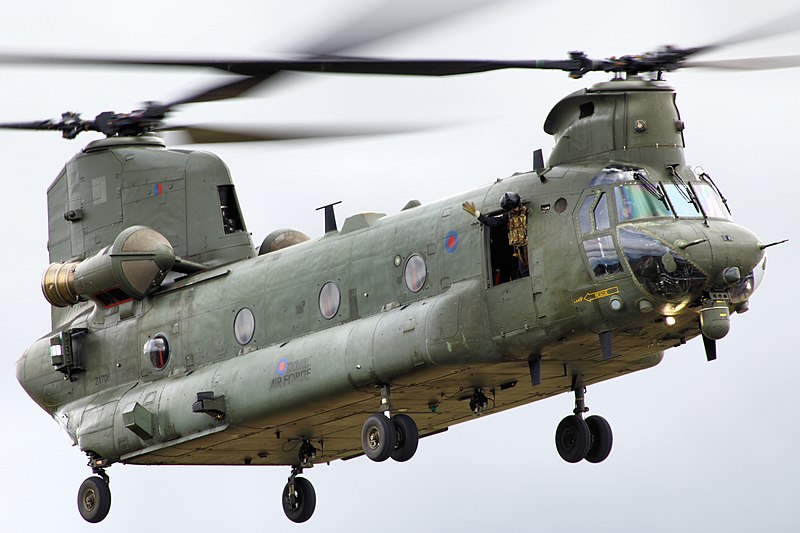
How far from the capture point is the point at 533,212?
3212 cm

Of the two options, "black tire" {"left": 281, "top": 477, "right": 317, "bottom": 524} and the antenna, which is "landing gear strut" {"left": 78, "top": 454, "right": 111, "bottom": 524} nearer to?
"black tire" {"left": 281, "top": 477, "right": 317, "bottom": 524}

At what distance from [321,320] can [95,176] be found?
8.23 m

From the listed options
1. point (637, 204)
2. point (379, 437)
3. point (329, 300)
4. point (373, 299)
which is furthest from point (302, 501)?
point (637, 204)

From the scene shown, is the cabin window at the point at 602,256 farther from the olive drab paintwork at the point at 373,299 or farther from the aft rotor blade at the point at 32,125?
the aft rotor blade at the point at 32,125

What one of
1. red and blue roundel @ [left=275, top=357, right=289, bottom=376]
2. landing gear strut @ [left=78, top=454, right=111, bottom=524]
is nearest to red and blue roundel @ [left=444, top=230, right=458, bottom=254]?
red and blue roundel @ [left=275, top=357, right=289, bottom=376]

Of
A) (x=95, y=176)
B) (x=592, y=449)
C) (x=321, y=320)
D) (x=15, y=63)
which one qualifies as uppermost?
(x=95, y=176)

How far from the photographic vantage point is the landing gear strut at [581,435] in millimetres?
35000

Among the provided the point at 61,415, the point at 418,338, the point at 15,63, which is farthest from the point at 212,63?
the point at 61,415

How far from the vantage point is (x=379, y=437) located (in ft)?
109

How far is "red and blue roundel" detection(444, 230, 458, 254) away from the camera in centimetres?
3300

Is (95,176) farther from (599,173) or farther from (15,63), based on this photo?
(599,173)

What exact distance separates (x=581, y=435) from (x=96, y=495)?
1032 centimetres

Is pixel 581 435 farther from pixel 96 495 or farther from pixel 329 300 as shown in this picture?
pixel 96 495

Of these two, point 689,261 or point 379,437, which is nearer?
point 689,261
